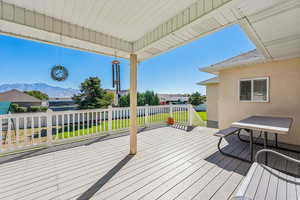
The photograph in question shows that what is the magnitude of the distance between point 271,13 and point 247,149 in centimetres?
316

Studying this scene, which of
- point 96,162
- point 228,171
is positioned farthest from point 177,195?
point 96,162

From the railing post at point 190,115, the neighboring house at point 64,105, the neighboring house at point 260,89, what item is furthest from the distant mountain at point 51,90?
the neighboring house at point 260,89

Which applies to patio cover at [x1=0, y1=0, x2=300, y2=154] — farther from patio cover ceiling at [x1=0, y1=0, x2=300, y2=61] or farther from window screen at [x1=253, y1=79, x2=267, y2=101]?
window screen at [x1=253, y1=79, x2=267, y2=101]

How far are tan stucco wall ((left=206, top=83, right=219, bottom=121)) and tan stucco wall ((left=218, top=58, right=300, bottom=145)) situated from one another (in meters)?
3.49

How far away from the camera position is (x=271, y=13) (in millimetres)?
1808

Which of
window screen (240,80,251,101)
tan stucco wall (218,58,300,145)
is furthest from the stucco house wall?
window screen (240,80,251,101)

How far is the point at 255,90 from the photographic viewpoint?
4.52 metres

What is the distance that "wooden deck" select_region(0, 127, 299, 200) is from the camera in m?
1.86

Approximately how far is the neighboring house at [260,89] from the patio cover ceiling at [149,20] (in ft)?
4.06

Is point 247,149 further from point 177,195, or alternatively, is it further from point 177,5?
point 177,5

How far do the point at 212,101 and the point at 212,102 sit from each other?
0.07 m

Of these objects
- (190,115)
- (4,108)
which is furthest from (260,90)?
(4,108)

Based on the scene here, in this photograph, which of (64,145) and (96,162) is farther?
→ (64,145)

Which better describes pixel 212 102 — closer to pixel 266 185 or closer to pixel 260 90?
pixel 260 90
